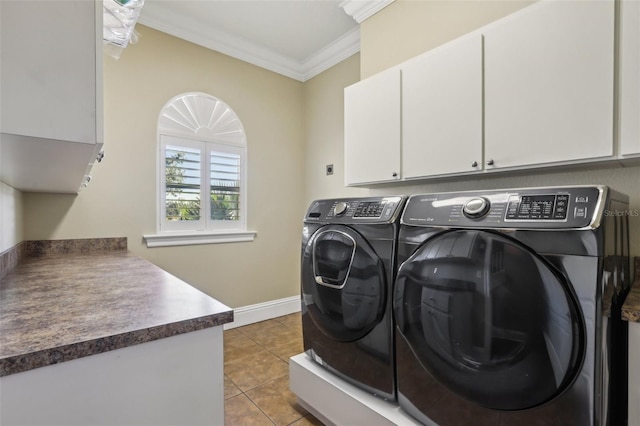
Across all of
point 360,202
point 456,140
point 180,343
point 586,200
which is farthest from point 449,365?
point 456,140

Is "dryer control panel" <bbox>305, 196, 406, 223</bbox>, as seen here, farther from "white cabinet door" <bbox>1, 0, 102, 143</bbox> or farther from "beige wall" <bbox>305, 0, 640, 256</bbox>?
"white cabinet door" <bbox>1, 0, 102, 143</bbox>

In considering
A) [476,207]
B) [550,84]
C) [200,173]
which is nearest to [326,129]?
[200,173]

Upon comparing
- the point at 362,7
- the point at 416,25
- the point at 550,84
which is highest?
the point at 362,7

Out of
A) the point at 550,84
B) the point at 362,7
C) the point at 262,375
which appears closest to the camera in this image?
the point at 550,84

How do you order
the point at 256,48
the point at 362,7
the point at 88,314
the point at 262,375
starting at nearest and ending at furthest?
the point at 88,314, the point at 262,375, the point at 362,7, the point at 256,48

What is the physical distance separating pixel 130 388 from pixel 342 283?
3.21 feet

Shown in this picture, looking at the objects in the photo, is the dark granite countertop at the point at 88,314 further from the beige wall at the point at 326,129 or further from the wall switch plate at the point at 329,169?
the wall switch plate at the point at 329,169

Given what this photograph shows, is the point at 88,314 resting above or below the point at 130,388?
above

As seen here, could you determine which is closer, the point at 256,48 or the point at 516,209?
the point at 516,209

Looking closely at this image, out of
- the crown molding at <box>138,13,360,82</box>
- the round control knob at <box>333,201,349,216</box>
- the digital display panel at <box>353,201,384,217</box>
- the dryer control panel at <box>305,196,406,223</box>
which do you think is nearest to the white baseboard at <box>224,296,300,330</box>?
the dryer control panel at <box>305,196,406,223</box>

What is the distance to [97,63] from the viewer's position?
2.16ft

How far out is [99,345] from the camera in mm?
632

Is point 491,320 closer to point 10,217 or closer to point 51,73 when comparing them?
point 51,73

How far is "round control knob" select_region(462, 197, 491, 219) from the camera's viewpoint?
107cm
